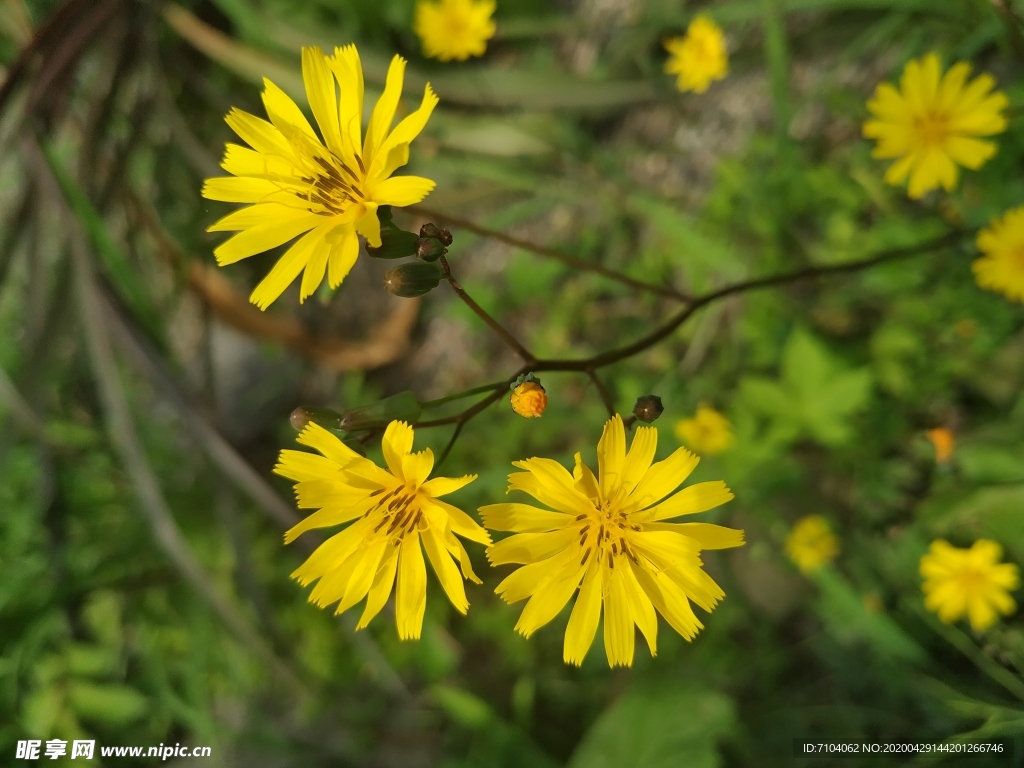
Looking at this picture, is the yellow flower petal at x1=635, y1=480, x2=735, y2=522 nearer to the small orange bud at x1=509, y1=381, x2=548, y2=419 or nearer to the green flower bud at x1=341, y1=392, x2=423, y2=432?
the small orange bud at x1=509, y1=381, x2=548, y2=419

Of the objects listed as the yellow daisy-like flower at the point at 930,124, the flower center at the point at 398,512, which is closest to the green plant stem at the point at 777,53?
the yellow daisy-like flower at the point at 930,124

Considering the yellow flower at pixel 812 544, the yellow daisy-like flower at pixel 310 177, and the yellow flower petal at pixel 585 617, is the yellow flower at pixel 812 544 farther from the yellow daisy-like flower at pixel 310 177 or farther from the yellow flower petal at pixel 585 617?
the yellow daisy-like flower at pixel 310 177

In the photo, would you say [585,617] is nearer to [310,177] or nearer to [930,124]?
[310,177]

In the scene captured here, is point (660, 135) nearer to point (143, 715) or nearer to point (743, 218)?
point (743, 218)

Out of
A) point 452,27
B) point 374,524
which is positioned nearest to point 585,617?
point 374,524

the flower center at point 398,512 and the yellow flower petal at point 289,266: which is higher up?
the yellow flower petal at point 289,266

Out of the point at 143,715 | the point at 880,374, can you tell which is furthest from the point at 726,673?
the point at 143,715
